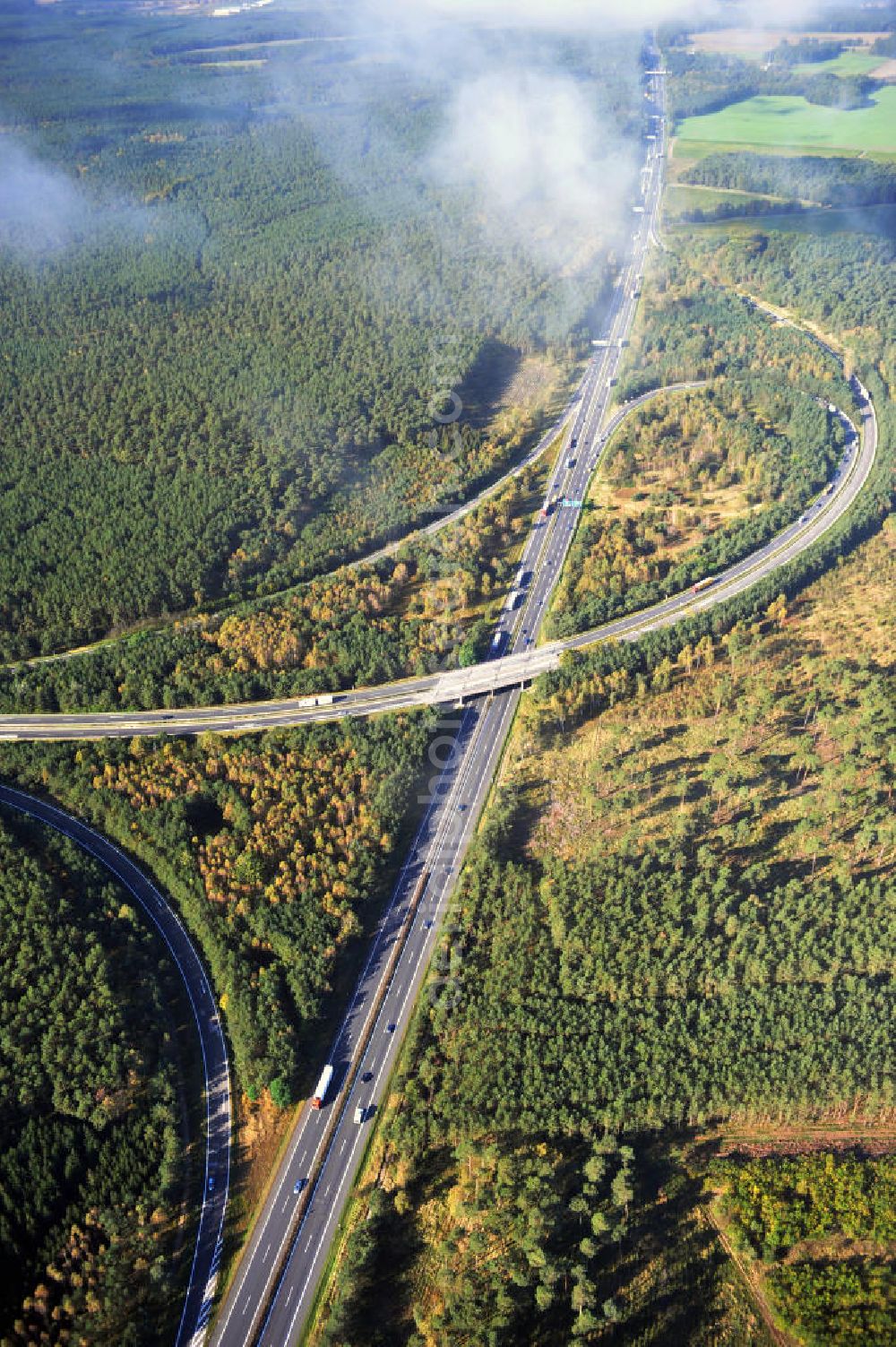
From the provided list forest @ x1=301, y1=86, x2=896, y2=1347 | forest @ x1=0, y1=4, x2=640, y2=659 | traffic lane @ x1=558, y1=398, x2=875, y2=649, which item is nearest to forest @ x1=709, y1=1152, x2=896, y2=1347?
forest @ x1=301, y1=86, x2=896, y2=1347

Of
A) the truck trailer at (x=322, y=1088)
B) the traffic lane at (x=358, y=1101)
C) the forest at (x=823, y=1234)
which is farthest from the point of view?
the truck trailer at (x=322, y=1088)

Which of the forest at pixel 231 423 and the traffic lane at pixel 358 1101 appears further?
the forest at pixel 231 423

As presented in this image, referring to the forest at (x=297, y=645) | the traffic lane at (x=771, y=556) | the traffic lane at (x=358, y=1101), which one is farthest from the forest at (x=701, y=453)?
the traffic lane at (x=358, y=1101)

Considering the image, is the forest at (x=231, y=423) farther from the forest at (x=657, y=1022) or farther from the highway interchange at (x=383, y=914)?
the forest at (x=657, y=1022)

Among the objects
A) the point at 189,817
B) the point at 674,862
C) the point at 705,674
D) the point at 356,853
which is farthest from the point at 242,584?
the point at 674,862

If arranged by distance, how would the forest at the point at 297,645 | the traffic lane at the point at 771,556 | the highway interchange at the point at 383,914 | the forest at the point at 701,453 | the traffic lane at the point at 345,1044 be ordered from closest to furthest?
the traffic lane at the point at 345,1044, the highway interchange at the point at 383,914, the forest at the point at 297,645, the traffic lane at the point at 771,556, the forest at the point at 701,453

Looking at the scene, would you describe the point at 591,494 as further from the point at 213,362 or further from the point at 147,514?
the point at 213,362

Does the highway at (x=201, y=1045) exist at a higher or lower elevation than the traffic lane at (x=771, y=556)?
lower
